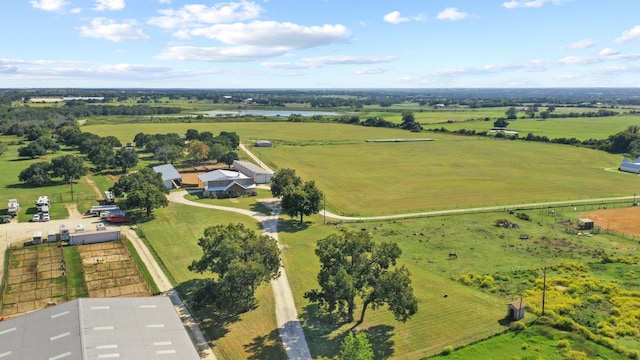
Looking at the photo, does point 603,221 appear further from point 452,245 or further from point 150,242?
point 150,242

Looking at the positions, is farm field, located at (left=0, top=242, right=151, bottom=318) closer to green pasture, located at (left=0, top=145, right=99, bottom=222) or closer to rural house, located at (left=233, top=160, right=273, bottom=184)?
green pasture, located at (left=0, top=145, right=99, bottom=222)

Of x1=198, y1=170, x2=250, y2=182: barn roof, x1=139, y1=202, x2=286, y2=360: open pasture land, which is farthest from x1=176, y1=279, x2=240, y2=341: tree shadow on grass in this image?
x1=198, y1=170, x2=250, y2=182: barn roof

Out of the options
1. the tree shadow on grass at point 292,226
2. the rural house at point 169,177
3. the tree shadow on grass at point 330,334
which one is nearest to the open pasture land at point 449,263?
the tree shadow on grass at point 330,334

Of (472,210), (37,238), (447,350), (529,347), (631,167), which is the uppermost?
(631,167)

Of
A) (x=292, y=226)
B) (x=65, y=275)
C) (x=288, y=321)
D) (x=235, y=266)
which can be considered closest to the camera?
(x=235, y=266)

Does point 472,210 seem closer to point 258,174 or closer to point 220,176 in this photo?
point 258,174

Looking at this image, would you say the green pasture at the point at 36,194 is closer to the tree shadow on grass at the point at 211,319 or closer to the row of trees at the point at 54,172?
the row of trees at the point at 54,172

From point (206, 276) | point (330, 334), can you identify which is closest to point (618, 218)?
point (330, 334)
